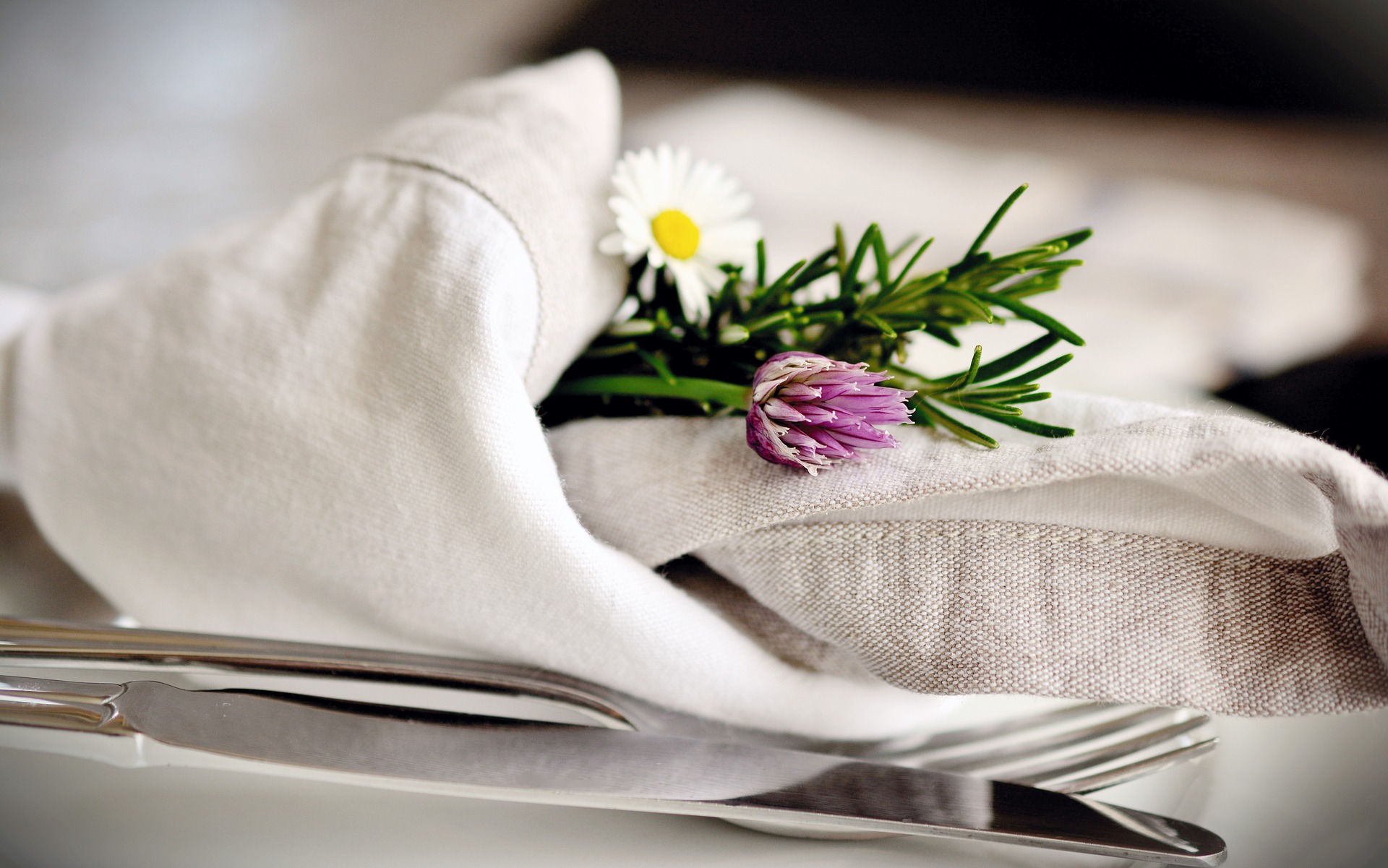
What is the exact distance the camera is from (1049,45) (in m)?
0.84

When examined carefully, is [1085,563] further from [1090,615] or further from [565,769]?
[565,769]

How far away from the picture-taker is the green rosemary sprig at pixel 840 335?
0.69ft

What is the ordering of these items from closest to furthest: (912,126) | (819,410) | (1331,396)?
1. (819,410)
2. (1331,396)
3. (912,126)

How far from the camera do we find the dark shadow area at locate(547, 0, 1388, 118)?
822mm

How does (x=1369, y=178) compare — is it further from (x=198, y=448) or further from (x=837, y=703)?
(x=198, y=448)

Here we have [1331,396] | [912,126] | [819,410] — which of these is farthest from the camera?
[912,126]

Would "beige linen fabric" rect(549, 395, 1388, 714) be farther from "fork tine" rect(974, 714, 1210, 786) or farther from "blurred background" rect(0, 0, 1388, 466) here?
"blurred background" rect(0, 0, 1388, 466)

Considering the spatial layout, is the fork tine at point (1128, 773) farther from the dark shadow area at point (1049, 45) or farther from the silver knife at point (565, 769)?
the dark shadow area at point (1049, 45)

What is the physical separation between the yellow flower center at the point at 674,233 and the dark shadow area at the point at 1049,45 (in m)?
0.70

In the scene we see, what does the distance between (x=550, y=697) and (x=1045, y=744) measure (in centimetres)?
15

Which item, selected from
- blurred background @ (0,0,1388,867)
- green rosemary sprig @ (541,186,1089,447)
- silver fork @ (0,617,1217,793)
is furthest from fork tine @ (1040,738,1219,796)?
blurred background @ (0,0,1388,867)

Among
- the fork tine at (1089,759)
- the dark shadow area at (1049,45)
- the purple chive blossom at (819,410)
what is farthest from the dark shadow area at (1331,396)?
the purple chive blossom at (819,410)

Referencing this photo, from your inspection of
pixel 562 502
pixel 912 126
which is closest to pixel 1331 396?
pixel 912 126

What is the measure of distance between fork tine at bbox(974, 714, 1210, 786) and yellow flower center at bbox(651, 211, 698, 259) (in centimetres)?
19
